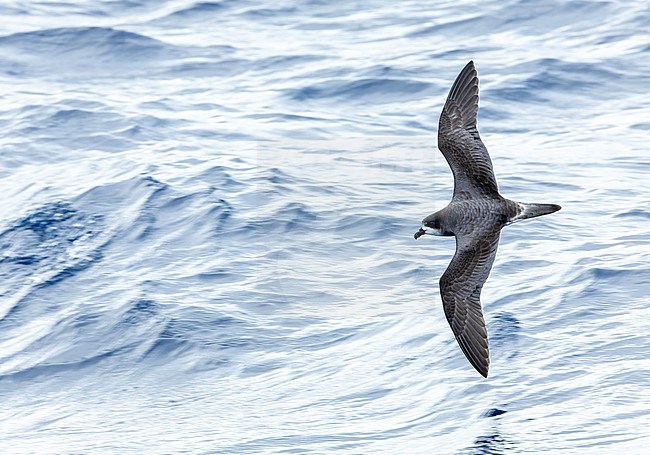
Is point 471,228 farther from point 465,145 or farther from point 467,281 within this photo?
point 465,145

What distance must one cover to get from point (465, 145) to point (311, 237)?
117 inches

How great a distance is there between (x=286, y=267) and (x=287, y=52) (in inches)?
303

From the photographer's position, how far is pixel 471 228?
9734 millimetres

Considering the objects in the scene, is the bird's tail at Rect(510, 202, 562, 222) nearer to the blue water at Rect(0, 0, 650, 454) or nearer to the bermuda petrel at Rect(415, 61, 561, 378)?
the bermuda petrel at Rect(415, 61, 561, 378)

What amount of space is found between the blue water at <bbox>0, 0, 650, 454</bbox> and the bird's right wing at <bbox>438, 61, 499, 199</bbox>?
152 centimetres

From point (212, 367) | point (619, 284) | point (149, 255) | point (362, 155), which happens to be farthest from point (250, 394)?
point (362, 155)

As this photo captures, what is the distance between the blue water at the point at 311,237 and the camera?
31.3ft

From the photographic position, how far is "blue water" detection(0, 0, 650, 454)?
955 cm

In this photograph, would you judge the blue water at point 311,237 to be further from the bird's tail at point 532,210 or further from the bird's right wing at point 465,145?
the bird's right wing at point 465,145

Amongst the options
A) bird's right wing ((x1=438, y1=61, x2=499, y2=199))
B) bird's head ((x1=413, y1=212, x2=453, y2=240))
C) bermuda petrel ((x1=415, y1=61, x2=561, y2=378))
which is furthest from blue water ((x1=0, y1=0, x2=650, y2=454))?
bird's right wing ((x1=438, y1=61, x2=499, y2=199))

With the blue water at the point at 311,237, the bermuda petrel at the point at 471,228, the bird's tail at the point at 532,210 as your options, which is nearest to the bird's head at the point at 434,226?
the bermuda petrel at the point at 471,228

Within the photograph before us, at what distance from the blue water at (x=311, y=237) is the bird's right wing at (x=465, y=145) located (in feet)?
4.99

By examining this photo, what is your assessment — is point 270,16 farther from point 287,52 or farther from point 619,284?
point 619,284

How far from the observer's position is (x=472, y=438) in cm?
885
